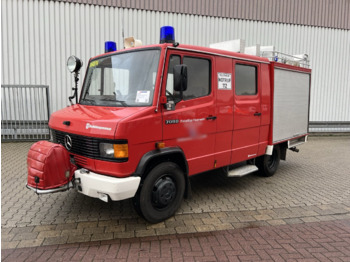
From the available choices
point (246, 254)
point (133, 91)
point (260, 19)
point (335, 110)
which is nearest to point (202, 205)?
point (246, 254)

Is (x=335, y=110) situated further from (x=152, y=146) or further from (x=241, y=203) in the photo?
(x=152, y=146)

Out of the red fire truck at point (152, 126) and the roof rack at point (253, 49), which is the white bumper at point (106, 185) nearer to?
the red fire truck at point (152, 126)

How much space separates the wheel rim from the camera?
377 cm

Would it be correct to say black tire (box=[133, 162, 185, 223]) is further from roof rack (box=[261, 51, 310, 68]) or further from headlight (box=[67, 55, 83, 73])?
roof rack (box=[261, 51, 310, 68])

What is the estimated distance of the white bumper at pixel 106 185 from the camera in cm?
327

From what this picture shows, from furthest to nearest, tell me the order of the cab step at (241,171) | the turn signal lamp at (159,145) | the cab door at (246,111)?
the cab step at (241,171)
the cab door at (246,111)
the turn signal lamp at (159,145)

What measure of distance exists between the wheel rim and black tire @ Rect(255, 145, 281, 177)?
2856 mm

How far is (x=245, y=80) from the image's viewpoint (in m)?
5.02

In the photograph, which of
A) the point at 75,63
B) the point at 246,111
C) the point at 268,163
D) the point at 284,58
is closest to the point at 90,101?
the point at 75,63

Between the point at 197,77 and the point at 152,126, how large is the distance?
1148 mm

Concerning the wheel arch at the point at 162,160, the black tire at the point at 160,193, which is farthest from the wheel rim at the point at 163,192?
the wheel arch at the point at 162,160

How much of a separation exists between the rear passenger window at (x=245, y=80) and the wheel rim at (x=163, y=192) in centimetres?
208

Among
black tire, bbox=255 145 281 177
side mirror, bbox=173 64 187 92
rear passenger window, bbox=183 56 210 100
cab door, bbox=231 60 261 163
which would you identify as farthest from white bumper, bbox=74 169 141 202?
black tire, bbox=255 145 281 177

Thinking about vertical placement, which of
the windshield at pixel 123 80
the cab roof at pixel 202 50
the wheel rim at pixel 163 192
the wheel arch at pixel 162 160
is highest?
the cab roof at pixel 202 50
